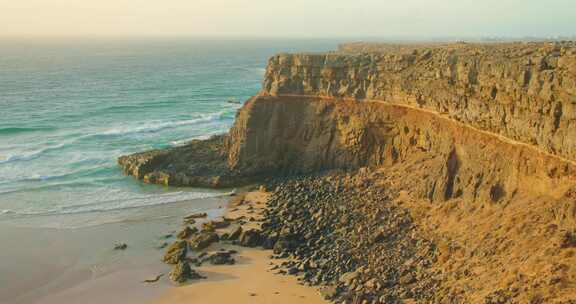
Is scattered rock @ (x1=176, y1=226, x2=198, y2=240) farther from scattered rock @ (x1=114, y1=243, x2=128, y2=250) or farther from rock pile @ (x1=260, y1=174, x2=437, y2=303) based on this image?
rock pile @ (x1=260, y1=174, x2=437, y2=303)

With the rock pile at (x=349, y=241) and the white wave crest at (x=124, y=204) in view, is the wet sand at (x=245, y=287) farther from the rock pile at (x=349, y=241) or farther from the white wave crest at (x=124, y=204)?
the white wave crest at (x=124, y=204)

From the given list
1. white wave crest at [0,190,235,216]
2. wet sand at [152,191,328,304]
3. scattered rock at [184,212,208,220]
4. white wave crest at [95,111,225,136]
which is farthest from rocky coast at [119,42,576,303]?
white wave crest at [95,111,225,136]

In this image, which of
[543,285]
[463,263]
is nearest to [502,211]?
[463,263]

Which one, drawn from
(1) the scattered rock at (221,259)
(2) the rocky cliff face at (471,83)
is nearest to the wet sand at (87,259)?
(1) the scattered rock at (221,259)

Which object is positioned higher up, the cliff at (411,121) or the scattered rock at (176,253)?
the cliff at (411,121)

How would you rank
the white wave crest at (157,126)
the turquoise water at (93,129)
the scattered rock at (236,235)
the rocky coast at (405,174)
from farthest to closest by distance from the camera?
the white wave crest at (157,126), the turquoise water at (93,129), the scattered rock at (236,235), the rocky coast at (405,174)

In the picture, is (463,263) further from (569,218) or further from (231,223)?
(231,223)
